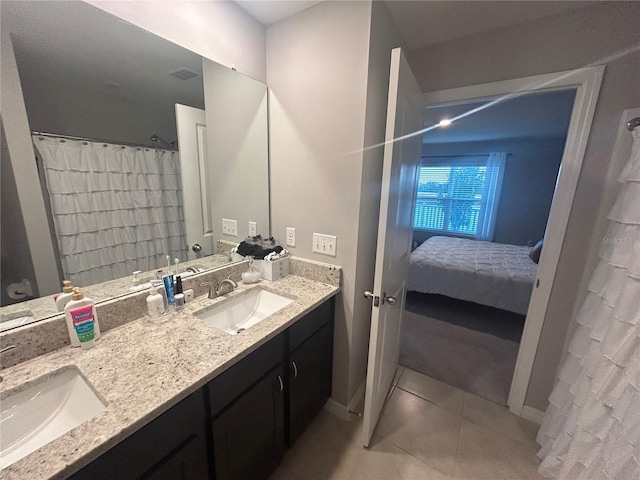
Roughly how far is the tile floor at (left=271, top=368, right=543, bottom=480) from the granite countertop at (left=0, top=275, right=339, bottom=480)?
87cm

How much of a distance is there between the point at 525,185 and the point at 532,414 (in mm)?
4478

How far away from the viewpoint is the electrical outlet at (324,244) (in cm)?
148

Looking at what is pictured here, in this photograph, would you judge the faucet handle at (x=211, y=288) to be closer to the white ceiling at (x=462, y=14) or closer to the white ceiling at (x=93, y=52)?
the white ceiling at (x=93, y=52)

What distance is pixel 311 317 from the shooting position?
1.36 metres

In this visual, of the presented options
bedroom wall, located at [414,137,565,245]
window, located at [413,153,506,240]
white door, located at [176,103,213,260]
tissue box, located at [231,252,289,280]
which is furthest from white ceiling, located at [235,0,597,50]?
bedroom wall, located at [414,137,565,245]

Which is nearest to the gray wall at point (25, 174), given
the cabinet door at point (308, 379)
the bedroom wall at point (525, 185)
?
the cabinet door at point (308, 379)

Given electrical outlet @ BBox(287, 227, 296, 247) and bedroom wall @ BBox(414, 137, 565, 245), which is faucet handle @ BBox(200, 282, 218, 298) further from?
bedroom wall @ BBox(414, 137, 565, 245)

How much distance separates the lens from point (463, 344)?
94.9 inches

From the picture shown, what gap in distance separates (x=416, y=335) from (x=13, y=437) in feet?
8.54

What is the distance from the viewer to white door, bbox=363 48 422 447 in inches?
44.8

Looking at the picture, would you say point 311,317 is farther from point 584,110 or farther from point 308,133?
point 584,110

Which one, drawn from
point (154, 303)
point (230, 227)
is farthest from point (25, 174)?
point (230, 227)

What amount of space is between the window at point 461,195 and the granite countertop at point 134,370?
15.7 feet

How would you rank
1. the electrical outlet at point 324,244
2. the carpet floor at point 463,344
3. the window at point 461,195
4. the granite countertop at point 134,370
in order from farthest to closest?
the window at point 461,195 → the carpet floor at point 463,344 → the electrical outlet at point 324,244 → the granite countertop at point 134,370
